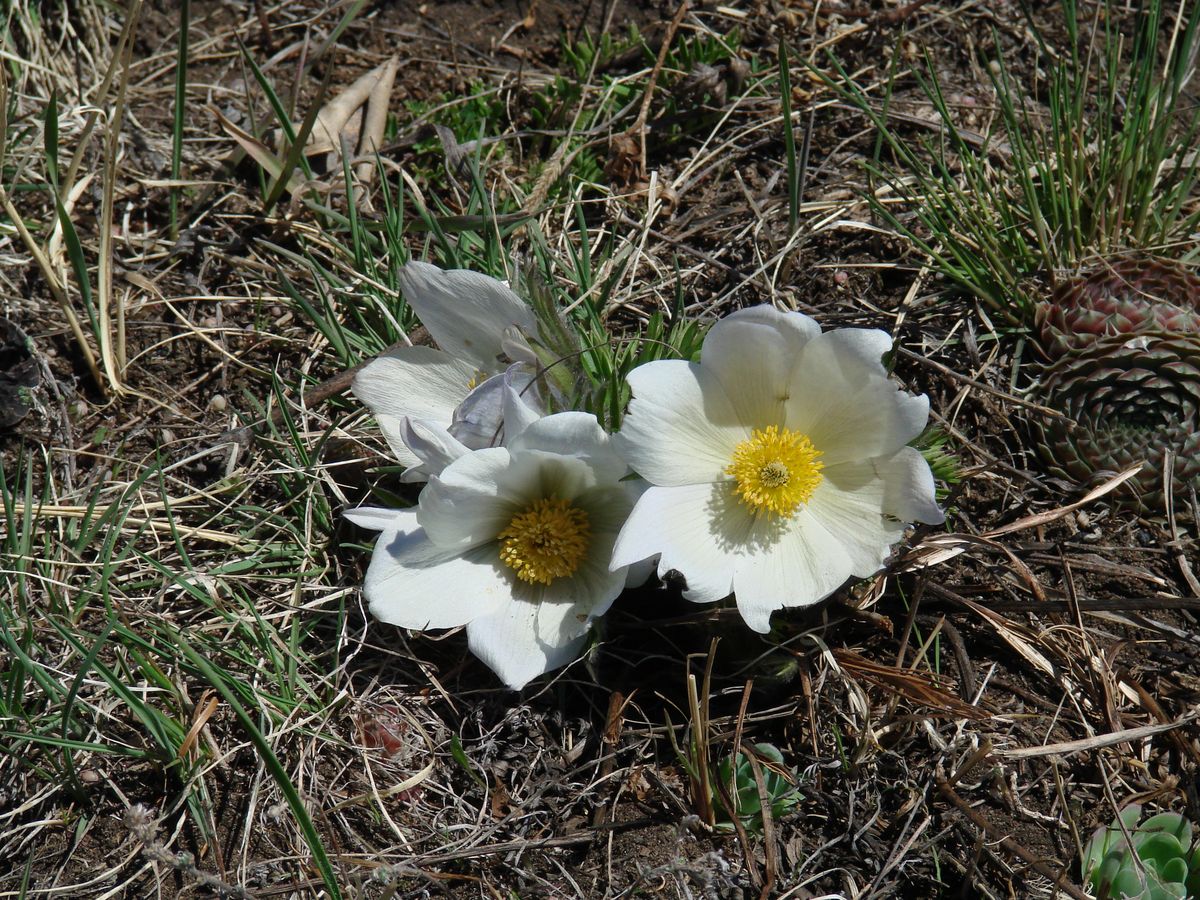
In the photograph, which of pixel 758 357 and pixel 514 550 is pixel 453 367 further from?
pixel 758 357

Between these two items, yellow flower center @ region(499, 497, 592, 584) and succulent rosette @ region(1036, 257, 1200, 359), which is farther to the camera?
succulent rosette @ region(1036, 257, 1200, 359)

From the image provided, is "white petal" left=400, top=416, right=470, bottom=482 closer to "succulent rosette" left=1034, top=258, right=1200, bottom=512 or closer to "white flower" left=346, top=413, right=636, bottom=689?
"white flower" left=346, top=413, right=636, bottom=689

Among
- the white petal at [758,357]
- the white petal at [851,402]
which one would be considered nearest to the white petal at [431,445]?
the white petal at [758,357]

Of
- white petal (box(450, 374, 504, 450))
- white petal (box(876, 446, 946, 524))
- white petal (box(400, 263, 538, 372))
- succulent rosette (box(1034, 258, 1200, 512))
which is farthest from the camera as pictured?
succulent rosette (box(1034, 258, 1200, 512))

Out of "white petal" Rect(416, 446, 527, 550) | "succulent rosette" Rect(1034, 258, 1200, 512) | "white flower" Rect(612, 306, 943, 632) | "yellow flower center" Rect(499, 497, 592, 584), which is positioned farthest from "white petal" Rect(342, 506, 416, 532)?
"succulent rosette" Rect(1034, 258, 1200, 512)

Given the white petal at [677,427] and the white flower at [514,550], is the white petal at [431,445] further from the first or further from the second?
the white petal at [677,427]

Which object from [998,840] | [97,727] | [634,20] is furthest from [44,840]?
[634,20]

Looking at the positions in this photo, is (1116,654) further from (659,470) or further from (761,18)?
(761,18)
